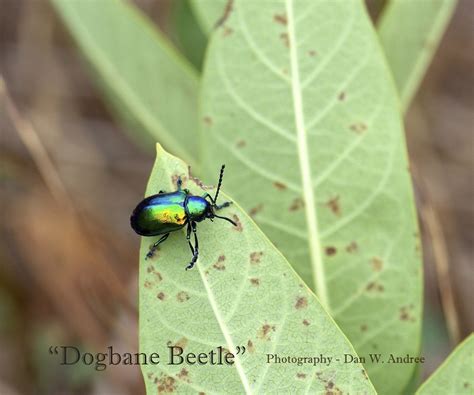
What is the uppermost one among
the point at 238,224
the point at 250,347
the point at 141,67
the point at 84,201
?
the point at 84,201

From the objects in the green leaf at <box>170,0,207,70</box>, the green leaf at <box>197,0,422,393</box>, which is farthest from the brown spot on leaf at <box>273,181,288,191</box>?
the green leaf at <box>170,0,207,70</box>

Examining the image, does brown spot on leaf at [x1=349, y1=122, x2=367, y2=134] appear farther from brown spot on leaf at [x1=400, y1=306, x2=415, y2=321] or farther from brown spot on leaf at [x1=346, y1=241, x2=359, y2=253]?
brown spot on leaf at [x1=400, y1=306, x2=415, y2=321]

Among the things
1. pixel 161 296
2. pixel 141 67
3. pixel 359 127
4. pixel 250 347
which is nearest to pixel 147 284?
pixel 161 296

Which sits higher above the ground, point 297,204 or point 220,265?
point 297,204

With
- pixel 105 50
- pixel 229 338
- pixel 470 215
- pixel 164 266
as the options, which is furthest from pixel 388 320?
pixel 470 215

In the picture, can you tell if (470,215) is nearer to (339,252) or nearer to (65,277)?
(65,277)

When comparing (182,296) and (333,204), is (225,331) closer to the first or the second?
(182,296)
